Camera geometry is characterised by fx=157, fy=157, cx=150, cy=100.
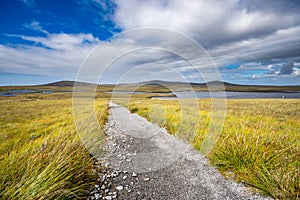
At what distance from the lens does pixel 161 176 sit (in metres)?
4.54

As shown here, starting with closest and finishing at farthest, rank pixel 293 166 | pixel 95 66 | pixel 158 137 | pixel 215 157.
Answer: pixel 293 166, pixel 215 157, pixel 95 66, pixel 158 137

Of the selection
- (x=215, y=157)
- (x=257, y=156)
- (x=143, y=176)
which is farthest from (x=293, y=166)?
(x=143, y=176)

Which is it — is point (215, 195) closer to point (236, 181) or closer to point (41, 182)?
point (236, 181)

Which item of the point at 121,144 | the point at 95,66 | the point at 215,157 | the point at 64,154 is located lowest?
the point at 121,144

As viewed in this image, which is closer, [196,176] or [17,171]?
[17,171]

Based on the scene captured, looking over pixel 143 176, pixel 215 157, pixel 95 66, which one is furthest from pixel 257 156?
pixel 95 66

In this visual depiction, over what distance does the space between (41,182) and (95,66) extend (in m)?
4.76

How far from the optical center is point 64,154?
401cm

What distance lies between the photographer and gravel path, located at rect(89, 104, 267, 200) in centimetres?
370

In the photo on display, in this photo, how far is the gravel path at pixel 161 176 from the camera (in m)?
3.70

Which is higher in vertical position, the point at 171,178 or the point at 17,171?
the point at 17,171

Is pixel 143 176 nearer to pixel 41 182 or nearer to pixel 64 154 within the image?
pixel 64 154

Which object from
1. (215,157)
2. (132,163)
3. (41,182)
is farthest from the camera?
(132,163)

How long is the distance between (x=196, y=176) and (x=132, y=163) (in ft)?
7.22
